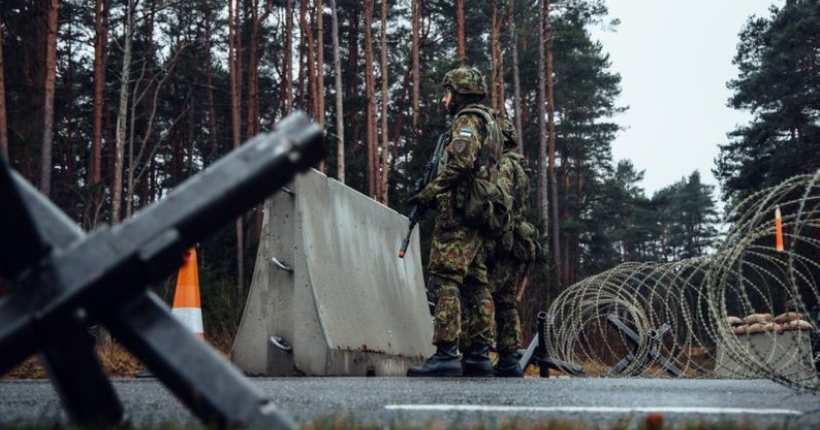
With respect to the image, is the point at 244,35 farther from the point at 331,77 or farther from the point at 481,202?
the point at 481,202

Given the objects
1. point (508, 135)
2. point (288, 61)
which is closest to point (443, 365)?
point (508, 135)

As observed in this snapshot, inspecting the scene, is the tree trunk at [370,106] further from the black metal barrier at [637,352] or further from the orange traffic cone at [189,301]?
the orange traffic cone at [189,301]

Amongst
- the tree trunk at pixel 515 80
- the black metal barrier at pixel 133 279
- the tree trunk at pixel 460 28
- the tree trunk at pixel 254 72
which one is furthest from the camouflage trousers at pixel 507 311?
the tree trunk at pixel 515 80

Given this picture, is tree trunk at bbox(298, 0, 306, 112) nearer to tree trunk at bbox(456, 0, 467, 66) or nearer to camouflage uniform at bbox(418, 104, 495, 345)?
tree trunk at bbox(456, 0, 467, 66)

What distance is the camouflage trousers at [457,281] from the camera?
8.14 meters

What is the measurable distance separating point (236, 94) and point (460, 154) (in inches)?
1164

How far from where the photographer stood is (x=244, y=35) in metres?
40.3

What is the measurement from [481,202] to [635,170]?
74054mm

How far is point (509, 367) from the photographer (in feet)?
30.2

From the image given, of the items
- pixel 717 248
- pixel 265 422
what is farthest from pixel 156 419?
pixel 717 248

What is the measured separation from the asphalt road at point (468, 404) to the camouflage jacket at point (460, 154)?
7.23ft

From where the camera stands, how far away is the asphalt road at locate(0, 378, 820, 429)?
3.83 metres

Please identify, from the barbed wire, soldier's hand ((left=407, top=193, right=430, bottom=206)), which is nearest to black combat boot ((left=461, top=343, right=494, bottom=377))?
soldier's hand ((left=407, top=193, right=430, bottom=206))

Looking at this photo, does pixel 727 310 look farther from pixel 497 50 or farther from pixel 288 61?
pixel 497 50
